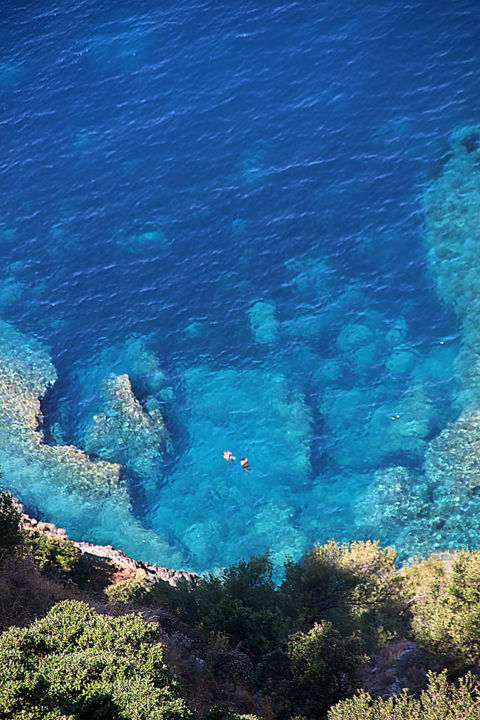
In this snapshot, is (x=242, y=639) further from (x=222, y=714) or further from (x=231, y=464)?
(x=231, y=464)

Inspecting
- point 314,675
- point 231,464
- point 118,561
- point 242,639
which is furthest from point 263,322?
point 314,675

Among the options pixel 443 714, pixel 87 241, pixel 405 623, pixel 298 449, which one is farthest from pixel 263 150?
pixel 443 714

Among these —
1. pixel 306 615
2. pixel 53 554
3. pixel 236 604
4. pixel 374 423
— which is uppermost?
pixel 53 554

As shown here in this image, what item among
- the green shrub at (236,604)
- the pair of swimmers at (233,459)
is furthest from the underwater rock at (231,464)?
the green shrub at (236,604)

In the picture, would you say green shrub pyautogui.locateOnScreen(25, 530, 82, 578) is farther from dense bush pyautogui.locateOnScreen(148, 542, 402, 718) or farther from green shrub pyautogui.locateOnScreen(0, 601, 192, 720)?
green shrub pyautogui.locateOnScreen(0, 601, 192, 720)

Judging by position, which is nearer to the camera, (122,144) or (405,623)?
(405,623)

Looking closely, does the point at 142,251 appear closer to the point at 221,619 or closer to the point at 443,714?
the point at 221,619

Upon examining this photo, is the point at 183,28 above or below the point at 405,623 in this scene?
above

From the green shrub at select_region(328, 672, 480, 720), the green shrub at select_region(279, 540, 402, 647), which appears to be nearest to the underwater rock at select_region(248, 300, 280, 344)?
the green shrub at select_region(279, 540, 402, 647)
